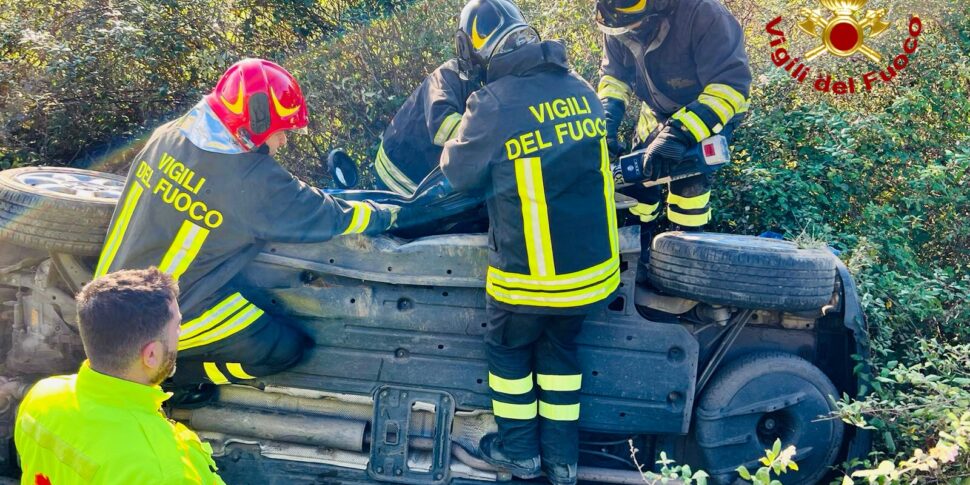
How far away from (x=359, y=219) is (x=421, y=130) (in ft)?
3.75

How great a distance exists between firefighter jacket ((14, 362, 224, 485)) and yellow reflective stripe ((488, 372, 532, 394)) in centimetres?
179

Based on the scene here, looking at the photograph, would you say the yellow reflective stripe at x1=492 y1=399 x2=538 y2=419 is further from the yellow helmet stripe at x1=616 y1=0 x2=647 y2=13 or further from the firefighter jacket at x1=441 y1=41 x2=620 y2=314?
the yellow helmet stripe at x1=616 y1=0 x2=647 y2=13

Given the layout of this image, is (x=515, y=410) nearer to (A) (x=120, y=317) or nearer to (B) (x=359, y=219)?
(B) (x=359, y=219)

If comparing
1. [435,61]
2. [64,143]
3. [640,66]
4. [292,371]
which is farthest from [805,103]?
[64,143]

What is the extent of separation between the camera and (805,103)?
622 cm

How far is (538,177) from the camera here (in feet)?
12.0

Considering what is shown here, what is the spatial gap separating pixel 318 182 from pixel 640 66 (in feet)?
9.00

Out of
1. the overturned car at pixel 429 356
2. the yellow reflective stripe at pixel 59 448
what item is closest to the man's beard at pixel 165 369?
the yellow reflective stripe at pixel 59 448

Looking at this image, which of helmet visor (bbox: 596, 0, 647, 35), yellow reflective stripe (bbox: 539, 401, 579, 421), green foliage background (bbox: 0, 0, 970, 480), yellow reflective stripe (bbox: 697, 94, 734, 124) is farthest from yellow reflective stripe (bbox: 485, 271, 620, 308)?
green foliage background (bbox: 0, 0, 970, 480)

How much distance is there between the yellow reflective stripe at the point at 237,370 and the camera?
394 centimetres

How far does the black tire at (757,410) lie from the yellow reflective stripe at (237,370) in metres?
2.25

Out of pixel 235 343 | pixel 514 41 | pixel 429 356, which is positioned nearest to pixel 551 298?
pixel 429 356

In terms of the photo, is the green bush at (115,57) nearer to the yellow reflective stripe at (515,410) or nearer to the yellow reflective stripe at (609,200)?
the yellow reflective stripe at (609,200)

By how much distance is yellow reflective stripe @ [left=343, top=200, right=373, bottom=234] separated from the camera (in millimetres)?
→ 3844
